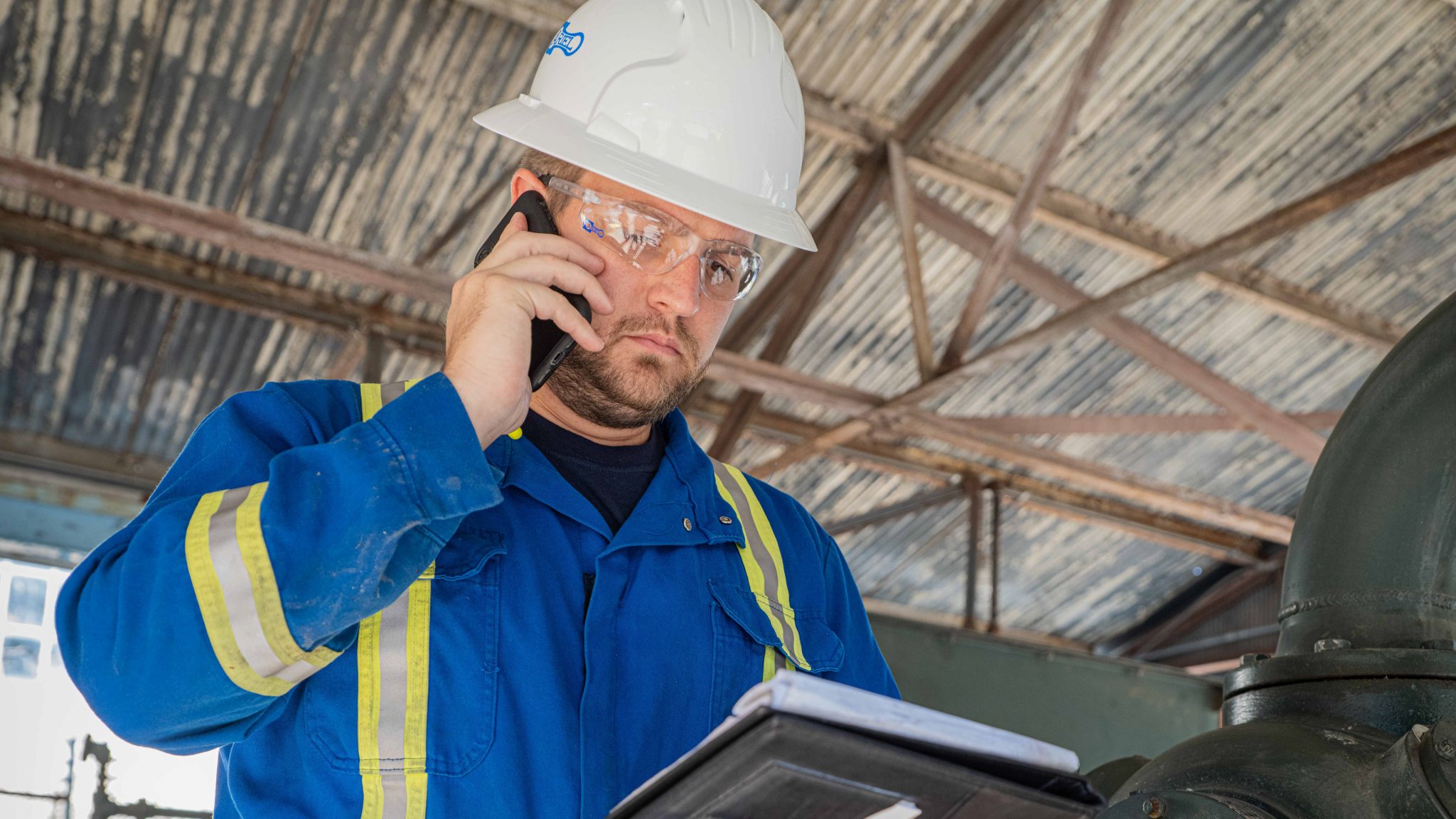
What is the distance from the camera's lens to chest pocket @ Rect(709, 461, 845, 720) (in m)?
1.85

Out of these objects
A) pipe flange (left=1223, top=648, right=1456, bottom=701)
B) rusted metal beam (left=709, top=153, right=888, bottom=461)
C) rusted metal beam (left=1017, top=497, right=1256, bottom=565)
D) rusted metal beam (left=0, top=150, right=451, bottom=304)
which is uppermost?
rusted metal beam (left=1017, top=497, right=1256, bottom=565)

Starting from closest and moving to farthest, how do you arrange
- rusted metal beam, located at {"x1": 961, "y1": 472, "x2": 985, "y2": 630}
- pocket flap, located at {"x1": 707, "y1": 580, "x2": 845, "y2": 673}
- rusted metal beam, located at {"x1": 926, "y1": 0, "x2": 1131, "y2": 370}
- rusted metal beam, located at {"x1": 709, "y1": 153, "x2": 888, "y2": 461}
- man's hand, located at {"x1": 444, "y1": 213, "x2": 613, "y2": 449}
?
1. man's hand, located at {"x1": 444, "y1": 213, "x2": 613, "y2": 449}
2. pocket flap, located at {"x1": 707, "y1": 580, "x2": 845, "y2": 673}
3. rusted metal beam, located at {"x1": 926, "y1": 0, "x2": 1131, "y2": 370}
4. rusted metal beam, located at {"x1": 709, "y1": 153, "x2": 888, "y2": 461}
5. rusted metal beam, located at {"x1": 961, "y1": 472, "x2": 985, "y2": 630}

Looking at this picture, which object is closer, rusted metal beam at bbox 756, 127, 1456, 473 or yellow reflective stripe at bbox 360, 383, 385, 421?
yellow reflective stripe at bbox 360, 383, 385, 421

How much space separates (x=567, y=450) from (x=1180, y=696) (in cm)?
715

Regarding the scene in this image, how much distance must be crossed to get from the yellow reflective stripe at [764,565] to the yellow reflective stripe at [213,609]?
81 cm

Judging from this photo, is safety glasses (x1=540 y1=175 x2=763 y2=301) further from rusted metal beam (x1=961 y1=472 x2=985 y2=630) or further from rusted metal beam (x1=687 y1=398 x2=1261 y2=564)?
rusted metal beam (x1=961 y1=472 x2=985 y2=630)

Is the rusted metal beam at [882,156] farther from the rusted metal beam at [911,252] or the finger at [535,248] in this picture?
the finger at [535,248]

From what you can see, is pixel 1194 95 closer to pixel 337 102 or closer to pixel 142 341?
pixel 337 102

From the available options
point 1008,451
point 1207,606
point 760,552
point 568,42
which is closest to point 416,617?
point 760,552

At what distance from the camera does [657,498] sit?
1.90m

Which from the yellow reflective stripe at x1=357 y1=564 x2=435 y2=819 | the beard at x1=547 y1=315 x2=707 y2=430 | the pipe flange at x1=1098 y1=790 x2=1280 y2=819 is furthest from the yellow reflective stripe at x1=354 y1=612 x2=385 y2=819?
the pipe flange at x1=1098 y1=790 x2=1280 y2=819

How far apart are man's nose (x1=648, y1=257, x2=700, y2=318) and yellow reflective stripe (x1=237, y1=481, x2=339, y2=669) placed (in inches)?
28.9

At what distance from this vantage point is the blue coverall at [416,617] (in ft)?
4.29

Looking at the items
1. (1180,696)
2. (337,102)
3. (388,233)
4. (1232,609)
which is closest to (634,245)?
(337,102)
